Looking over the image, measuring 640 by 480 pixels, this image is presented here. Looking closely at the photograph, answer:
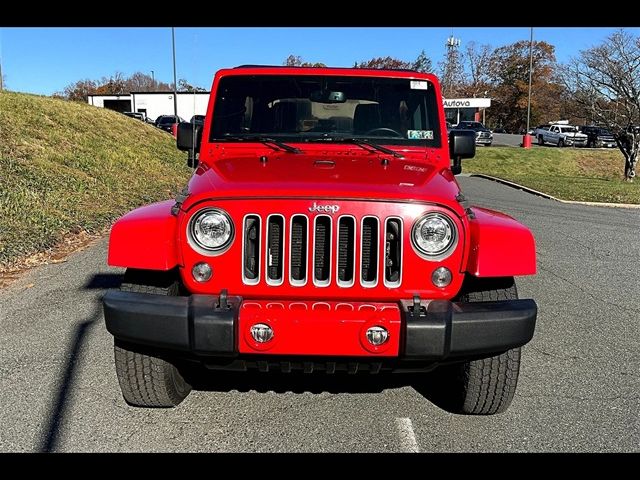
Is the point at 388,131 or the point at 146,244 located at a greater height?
the point at 388,131

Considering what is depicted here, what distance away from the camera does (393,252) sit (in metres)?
3.11

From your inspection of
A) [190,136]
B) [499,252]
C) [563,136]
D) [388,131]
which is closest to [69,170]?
[190,136]

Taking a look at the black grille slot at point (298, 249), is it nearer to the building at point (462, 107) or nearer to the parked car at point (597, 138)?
the building at point (462, 107)

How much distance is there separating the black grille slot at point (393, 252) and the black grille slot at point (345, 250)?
166mm

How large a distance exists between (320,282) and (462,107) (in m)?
40.6

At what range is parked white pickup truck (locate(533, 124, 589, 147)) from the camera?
3766 centimetres

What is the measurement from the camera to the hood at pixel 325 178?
10.1ft

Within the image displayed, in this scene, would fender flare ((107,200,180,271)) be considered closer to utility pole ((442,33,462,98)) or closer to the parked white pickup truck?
Answer: the parked white pickup truck

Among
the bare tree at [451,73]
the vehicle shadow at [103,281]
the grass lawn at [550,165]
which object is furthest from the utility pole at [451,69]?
the vehicle shadow at [103,281]

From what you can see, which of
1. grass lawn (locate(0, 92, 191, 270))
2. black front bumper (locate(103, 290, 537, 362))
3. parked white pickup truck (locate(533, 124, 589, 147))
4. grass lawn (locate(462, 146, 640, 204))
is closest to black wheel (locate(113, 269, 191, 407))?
black front bumper (locate(103, 290, 537, 362))

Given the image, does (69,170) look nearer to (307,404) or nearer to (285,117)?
(285,117)
